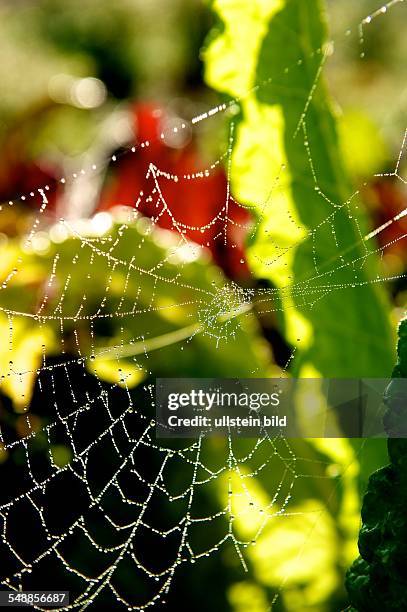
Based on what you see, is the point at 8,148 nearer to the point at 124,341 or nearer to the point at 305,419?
the point at 124,341

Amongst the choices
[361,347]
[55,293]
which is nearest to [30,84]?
[55,293]

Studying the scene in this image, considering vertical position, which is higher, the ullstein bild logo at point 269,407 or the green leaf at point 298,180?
the green leaf at point 298,180

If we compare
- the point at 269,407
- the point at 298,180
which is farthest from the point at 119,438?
the point at 298,180

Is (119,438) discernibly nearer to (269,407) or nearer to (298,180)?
(269,407)

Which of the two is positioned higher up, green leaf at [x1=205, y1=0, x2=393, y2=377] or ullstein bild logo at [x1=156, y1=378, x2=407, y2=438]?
green leaf at [x1=205, y1=0, x2=393, y2=377]
